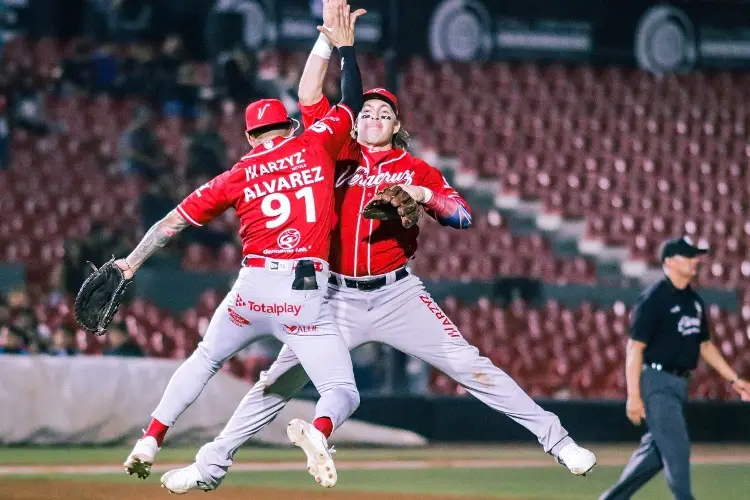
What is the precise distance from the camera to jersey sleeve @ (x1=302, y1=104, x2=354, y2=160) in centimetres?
629

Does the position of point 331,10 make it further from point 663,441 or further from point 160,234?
point 663,441

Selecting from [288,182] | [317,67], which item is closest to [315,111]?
[317,67]

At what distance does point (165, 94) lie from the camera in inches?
707

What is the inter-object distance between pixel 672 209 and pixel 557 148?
6.95ft

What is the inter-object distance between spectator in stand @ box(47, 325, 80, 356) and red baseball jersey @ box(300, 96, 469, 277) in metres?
7.02

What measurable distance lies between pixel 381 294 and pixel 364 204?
0.49m

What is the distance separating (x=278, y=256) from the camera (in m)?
6.21

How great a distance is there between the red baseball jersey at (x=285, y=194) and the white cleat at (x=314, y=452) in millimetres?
962

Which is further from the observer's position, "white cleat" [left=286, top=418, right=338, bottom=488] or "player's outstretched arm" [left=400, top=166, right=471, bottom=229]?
"player's outstretched arm" [left=400, top=166, right=471, bottom=229]

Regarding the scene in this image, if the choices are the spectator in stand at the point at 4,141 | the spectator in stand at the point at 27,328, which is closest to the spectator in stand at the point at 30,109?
the spectator in stand at the point at 4,141

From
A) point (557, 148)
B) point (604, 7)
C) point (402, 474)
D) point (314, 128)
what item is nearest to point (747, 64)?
point (604, 7)

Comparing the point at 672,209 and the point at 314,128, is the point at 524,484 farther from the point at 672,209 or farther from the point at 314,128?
the point at 672,209

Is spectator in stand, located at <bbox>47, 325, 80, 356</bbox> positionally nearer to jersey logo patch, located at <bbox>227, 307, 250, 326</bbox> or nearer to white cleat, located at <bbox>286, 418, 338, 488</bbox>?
jersey logo patch, located at <bbox>227, 307, 250, 326</bbox>

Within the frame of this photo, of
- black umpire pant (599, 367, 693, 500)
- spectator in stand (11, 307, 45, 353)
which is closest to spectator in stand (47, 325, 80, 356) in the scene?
spectator in stand (11, 307, 45, 353)
